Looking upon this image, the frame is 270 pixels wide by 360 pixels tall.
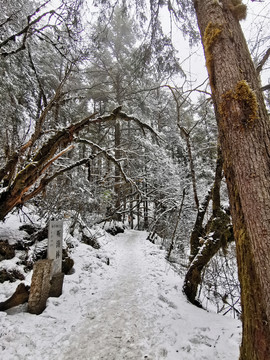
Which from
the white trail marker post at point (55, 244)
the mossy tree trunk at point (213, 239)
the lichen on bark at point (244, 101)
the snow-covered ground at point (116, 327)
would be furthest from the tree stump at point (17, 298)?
the lichen on bark at point (244, 101)

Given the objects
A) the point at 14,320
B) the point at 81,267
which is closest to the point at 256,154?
the point at 14,320

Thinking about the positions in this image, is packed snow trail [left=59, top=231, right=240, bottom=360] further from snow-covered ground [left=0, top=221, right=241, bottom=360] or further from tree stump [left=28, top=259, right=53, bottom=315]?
tree stump [left=28, top=259, right=53, bottom=315]

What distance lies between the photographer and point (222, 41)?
5.33ft

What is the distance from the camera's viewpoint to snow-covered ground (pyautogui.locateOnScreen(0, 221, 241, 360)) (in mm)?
2418

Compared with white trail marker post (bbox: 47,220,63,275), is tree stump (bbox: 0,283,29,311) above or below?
below

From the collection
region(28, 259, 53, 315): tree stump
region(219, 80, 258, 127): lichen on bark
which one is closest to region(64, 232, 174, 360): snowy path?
region(28, 259, 53, 315): tree stump

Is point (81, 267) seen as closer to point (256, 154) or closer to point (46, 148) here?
point (46, 148)

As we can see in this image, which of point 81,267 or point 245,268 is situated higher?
point 245,268

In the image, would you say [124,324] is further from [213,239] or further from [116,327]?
[213,239]

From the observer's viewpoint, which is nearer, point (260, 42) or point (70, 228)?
point (260, 42)

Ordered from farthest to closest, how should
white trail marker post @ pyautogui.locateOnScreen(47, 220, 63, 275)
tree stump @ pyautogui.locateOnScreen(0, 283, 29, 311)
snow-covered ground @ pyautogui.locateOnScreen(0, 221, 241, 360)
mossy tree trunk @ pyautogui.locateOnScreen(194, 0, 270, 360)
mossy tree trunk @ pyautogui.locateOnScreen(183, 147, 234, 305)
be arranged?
white trail marker post @ pyautogui.locateOnScreen(47, 220, 63, 275) → mossy tree trunk @ pyautogui.locateOnScreen(183, 147, 234, 305) → tree stump @ pyautogui.locateOnScreen(0, 283, 29, 311) → snow-covered ground @ pyautogui.locateOnScreen(0, 221, 241, 360) → mossy tree trunk @ pyautogui.locateOnScreen(194, 0, 270, 360)

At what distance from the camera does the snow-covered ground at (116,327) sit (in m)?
2.42

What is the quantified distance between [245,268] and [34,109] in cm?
719

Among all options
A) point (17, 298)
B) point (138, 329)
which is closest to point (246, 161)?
point (138, 329)
